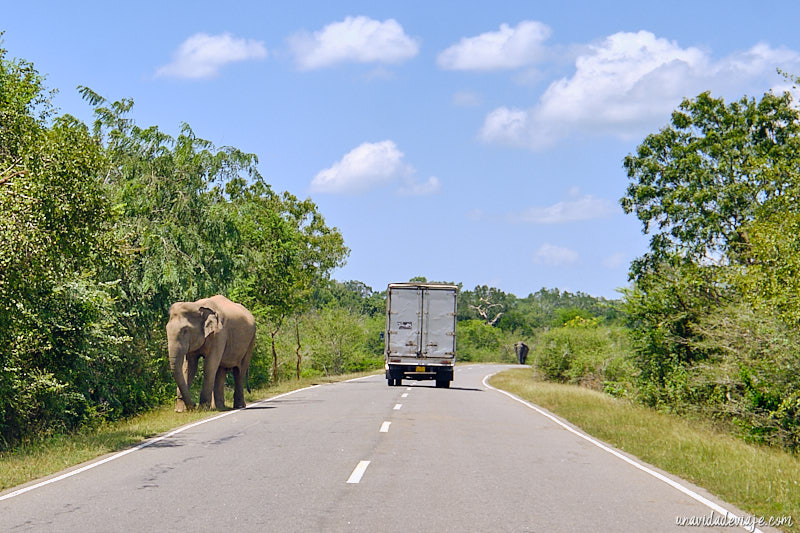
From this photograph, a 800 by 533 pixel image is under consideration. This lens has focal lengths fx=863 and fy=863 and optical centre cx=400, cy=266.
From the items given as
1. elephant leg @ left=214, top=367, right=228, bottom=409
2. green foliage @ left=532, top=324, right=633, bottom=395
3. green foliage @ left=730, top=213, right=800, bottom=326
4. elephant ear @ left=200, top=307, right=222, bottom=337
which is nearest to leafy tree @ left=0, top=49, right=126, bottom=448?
elephant ear @ left=200, top=307, right=222, bottom=337

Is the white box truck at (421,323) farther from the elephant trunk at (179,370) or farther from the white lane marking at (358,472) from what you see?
the white lane marking at (358,472)

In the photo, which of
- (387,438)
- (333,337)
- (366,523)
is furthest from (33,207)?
(333,337)

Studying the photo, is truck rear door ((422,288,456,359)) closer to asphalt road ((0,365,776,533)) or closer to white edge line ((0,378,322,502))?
white edge line ((0,378,322,502))

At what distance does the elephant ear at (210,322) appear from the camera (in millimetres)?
21281

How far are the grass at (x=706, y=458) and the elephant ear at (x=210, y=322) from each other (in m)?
8.98

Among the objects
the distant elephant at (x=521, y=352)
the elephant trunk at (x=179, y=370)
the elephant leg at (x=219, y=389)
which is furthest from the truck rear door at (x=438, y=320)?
the distant elephant at (x=521, y=352)

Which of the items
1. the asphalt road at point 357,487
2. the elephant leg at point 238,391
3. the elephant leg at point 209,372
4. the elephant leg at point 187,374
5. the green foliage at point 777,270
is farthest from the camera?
the elephant leg at point 238,391

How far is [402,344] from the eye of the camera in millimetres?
31938

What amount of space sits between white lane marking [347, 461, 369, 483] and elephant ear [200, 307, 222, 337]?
10549 mm

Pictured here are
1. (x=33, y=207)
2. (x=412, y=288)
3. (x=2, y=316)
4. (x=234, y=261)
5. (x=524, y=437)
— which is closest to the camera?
(x=33, y=207)

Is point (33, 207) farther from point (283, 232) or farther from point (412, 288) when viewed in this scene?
point (283, 232)

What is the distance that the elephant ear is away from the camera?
21281 mm

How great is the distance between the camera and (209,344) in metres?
21.8

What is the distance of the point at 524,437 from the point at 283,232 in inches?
861
